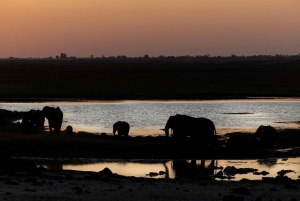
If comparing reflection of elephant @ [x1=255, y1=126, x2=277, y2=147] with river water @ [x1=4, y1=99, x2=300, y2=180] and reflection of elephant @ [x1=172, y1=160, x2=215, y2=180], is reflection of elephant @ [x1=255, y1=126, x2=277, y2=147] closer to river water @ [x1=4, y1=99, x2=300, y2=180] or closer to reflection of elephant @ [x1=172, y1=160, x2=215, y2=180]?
river water @ [x1=4, y1=99, x2=300, y2=180]

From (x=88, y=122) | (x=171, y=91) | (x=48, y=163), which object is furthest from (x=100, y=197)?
(x=171, y=91)

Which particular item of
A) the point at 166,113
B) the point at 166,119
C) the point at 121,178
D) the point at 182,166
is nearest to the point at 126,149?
the point at 182,166

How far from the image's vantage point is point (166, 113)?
48094 millimetres

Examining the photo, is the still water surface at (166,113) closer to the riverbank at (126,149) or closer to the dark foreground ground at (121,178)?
the riverbank at (126,149)

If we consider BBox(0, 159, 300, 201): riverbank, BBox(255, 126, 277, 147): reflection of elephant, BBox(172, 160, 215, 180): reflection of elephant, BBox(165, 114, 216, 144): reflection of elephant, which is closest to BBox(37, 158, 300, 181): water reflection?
BBox(172, 160, 215, 180): reflection of elephant

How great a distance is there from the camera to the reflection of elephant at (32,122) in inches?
1375

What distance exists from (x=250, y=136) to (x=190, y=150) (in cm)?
667

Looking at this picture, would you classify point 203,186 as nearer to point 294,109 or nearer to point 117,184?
point 117,184

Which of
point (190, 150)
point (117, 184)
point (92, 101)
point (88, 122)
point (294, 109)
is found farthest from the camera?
point (92, 101)

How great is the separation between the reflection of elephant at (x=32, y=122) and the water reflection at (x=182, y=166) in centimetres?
967

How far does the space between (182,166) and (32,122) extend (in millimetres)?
13179

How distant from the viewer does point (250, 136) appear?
33.9m

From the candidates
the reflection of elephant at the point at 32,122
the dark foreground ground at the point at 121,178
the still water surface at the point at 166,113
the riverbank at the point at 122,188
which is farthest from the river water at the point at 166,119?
the reflection of elephant at the point at 32,122

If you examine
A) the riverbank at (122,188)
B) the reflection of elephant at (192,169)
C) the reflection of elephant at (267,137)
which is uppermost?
the reflection of elephant at (267,137)
